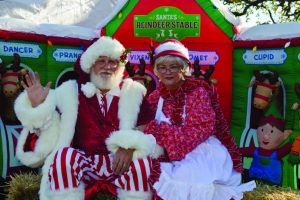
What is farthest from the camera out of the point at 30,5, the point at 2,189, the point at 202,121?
the point at 30,5

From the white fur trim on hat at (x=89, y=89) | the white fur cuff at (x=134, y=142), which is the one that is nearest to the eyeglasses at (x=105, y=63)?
the white fur trim on hat at (x=89, y=89)

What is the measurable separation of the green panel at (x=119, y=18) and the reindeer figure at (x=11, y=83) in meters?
1.06

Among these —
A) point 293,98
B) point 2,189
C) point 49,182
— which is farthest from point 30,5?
point 293,98

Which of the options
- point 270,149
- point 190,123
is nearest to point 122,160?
point 190,123

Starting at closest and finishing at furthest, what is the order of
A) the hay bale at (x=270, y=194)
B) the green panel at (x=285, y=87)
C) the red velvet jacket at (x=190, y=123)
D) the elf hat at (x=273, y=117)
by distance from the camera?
the red velvet jacket at (x=190, y=123)
the hay bale at (x=270, y=194)
the green panel at (x=285, y=87)
the elf hat at (x=273, y=117)

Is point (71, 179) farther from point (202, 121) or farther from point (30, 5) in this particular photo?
point (30, 5)

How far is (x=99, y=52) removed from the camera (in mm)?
3299

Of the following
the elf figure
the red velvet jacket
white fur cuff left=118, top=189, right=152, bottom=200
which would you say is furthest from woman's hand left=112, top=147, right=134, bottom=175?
the elf figure

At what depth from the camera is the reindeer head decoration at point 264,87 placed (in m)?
4.19

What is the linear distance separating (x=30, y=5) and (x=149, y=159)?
3267 millimetres

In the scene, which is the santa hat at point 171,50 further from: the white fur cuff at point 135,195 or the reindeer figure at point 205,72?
the reindeer figure at point 205,72

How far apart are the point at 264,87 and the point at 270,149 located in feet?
2.02

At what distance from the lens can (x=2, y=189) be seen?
4.09 m

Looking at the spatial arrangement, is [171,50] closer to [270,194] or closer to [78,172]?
[78,172]
